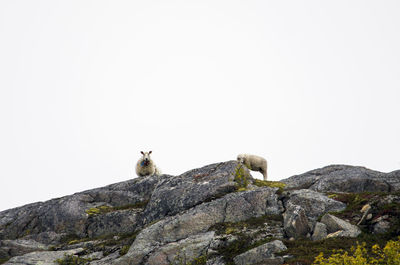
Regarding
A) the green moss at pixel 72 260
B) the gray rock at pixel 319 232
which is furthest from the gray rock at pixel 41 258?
the gray rock at pixel 319 232

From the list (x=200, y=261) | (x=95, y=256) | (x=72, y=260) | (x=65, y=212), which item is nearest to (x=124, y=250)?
(x=95, y=256)

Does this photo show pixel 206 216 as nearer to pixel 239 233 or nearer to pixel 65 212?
pixel 239 233

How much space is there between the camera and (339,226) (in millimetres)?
14289

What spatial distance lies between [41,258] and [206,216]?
28.4 feet

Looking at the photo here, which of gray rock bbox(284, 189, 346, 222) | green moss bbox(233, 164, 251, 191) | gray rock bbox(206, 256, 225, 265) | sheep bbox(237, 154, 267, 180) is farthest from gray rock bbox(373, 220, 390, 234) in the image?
sheep bbox(237, 154, 267, 180)

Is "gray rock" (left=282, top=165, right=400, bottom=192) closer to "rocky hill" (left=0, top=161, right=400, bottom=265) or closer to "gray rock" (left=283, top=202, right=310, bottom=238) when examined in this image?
"rocky hill" (left=0, top=161, right=400, bottom=265)

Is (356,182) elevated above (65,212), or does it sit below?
below

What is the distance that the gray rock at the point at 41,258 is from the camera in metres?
16.9

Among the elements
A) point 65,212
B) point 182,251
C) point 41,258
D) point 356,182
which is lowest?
point 356,182

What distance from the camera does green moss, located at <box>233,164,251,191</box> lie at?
67.0 ft

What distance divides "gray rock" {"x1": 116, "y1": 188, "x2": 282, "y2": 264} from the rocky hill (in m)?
0.05

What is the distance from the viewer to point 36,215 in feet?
81.4

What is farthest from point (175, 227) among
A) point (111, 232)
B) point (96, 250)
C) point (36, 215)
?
point (36, 215)

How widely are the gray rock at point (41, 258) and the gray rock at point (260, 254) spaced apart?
951 cm
